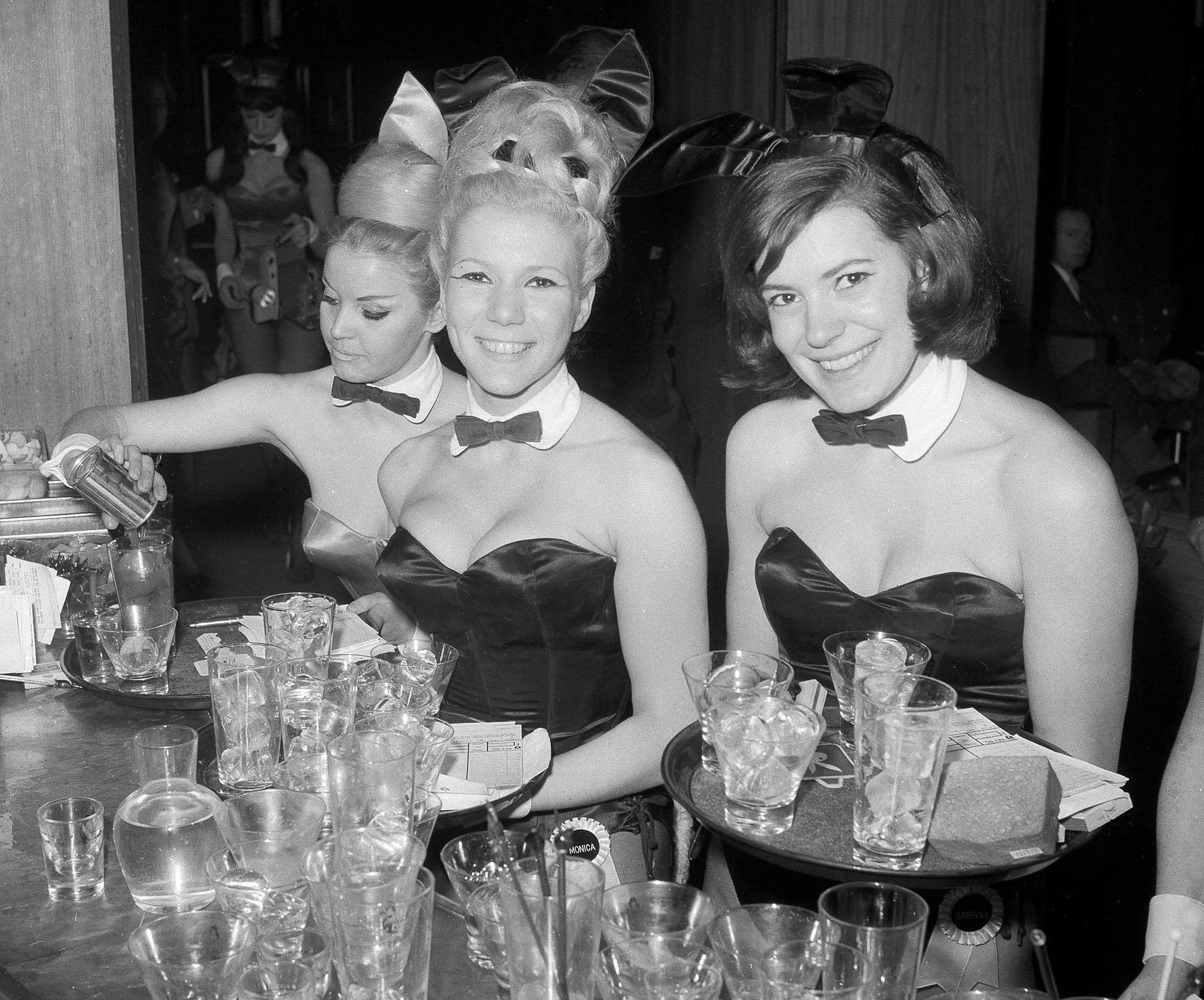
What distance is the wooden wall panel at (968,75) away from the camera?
392 centimetres

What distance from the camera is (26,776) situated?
6.15 ft

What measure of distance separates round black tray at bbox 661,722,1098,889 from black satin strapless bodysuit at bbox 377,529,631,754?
1.95 feet

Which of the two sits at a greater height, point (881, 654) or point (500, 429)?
point (500, 429)

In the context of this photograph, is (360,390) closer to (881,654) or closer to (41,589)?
(41,589)

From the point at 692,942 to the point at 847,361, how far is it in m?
1.25

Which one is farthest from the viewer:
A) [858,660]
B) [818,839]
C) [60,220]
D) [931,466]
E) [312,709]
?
[60,220]

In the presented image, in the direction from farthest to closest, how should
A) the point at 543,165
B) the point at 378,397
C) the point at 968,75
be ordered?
1. the point at 968,75
2. the point at 378,397
3. the point at 543,165

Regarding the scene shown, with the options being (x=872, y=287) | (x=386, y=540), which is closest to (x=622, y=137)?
(x=872, y=287)

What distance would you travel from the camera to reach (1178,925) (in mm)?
1583

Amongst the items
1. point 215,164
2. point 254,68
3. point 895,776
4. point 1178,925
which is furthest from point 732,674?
point 254,68

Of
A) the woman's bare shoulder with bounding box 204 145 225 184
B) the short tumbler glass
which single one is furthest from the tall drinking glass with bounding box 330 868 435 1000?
the woman's bare shoulder with bounding box 204 145 225 184

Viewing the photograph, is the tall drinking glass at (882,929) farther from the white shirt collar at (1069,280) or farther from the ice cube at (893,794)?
the white shirt collar at (1069,280)

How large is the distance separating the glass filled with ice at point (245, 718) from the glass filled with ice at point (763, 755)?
2.19ft

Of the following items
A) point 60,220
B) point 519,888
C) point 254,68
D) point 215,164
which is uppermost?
point 254,68
